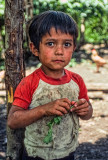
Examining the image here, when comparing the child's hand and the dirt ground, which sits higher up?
the child's hand

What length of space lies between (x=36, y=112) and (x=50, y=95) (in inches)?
8.3

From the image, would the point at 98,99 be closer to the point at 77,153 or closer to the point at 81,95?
the point at 77,153

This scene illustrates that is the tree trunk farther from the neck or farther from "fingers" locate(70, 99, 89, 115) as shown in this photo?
"fingers" locate(70, 99, 89, 115)

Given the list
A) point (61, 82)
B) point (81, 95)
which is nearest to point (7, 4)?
point (61, 82)

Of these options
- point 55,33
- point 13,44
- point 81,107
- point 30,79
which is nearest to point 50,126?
point 81,107

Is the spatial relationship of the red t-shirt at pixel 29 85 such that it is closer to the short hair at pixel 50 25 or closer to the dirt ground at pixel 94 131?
the short hair at pixel 50 25

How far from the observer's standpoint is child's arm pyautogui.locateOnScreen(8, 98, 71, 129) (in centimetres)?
180

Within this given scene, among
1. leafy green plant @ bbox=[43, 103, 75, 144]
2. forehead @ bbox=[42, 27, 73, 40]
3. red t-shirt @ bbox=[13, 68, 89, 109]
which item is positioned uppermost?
forehead @ bbox=[42, 27, 73, 40]

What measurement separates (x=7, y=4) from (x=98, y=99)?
4.09 m

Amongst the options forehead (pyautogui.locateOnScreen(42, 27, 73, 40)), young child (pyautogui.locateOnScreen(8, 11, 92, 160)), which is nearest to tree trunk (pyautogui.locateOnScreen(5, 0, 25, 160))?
young child (pyautogui.locateOnScreen(8, 11, 92, 160))

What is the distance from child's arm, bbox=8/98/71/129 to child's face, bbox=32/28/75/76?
0.33 meters

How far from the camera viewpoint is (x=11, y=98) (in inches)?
103

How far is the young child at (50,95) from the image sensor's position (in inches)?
74.8

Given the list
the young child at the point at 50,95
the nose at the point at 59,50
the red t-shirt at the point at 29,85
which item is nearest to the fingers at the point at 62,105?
the young child at the point at 50,95
